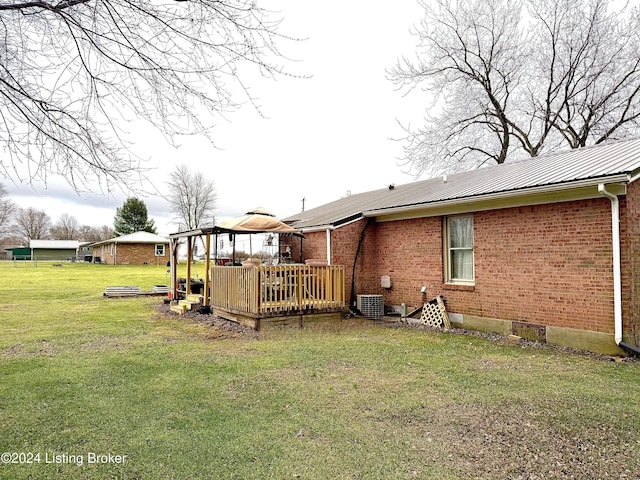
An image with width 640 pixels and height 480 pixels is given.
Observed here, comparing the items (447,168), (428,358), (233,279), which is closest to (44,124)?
(428,358)

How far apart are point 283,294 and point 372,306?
2692 millimetres

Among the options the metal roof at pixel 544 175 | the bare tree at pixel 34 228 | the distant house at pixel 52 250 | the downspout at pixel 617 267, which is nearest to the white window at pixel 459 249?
the metal roof at pixel 544 175

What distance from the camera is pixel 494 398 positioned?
5.07m

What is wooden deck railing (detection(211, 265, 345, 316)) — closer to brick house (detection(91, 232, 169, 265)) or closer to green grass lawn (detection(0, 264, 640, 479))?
green grass lawn (detection(0, 264, 640, 479))

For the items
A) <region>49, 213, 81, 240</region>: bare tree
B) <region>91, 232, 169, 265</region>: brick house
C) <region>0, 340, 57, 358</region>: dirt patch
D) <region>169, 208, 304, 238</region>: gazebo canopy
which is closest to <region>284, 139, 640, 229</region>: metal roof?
<region>169, 208, 304, 238</region>: gazebo canopy

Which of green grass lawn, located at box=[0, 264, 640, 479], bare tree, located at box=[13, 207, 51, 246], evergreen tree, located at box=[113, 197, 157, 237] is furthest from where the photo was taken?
bare tree, located at box=[13, 207, 51, 246]

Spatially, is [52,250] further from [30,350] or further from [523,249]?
[523,249]

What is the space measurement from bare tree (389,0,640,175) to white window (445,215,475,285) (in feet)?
38.5

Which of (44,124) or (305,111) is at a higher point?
(305,111)

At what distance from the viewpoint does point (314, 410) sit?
4668mm

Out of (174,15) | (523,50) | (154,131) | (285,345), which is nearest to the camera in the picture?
(174,15)

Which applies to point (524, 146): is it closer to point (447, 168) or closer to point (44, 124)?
point (447, 168)

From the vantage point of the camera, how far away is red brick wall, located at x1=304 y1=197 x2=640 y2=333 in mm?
7539

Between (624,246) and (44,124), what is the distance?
8.16 meters
